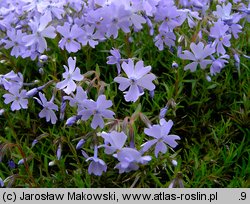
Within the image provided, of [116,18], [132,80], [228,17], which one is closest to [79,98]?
[132,80]

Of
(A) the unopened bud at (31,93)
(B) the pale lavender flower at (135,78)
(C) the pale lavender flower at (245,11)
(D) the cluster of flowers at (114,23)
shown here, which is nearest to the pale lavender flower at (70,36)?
(D) the cluster of flowers at (114,23)

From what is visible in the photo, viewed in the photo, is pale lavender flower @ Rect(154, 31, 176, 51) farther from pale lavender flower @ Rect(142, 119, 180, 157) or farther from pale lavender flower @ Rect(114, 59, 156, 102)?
pale lavender flower @ Rect(142, 119, 180, 157)

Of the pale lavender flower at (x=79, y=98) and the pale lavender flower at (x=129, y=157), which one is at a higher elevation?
the pale lavender flower at (x=79, y=98)

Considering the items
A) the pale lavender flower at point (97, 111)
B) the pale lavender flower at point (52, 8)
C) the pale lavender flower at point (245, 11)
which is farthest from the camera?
the pale lavender flower at point (245, 11)

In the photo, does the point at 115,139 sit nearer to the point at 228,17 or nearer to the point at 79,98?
the point at 79,98

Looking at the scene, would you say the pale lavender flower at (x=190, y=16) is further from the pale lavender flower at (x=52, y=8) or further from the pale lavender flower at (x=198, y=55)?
the pale lavender flower at (x=52, y=8)

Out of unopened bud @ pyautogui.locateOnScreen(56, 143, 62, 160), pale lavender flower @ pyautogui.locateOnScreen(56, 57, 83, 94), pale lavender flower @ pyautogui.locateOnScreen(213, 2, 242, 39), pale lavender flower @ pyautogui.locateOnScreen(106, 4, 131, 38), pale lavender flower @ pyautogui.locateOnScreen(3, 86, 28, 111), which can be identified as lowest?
unopened bud @ pyautogui.locateOnScreen(56, 143, 62, 160)

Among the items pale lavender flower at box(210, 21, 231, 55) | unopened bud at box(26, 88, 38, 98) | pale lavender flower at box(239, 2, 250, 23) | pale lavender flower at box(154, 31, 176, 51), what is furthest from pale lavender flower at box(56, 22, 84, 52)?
pale lavender flower at box(239, 2, 250, 23)
